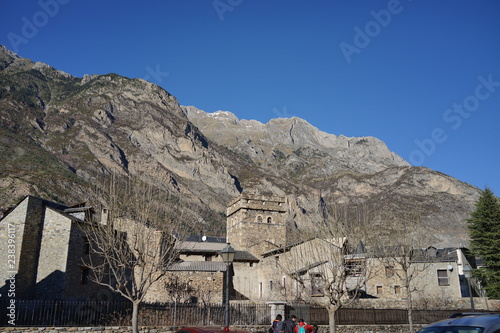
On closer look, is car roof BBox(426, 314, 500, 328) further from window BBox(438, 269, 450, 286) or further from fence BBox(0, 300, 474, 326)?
window BBox(438, 269, 450, 286)

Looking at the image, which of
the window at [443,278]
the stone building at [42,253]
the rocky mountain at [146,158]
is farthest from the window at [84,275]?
the rocky mountain at [146,158]

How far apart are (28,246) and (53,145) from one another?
123076 millimetres

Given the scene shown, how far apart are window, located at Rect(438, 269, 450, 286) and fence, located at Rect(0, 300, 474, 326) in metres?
14.5

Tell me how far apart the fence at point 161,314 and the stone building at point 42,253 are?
24.6ft

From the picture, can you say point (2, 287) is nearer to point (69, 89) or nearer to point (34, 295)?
point (34, 295)

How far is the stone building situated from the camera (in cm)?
2627

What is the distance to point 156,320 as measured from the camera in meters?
21.0

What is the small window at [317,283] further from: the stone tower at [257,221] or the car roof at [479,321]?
the stone tower at [257,221]

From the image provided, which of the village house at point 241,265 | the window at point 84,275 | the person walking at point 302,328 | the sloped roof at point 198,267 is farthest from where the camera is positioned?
the sloped roof at point 198,267

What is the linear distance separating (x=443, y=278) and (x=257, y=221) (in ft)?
74.6

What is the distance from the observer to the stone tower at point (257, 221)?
4931cm

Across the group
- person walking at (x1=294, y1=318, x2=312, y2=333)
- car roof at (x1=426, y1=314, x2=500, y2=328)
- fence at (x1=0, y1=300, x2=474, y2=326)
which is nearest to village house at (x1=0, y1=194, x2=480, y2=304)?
fence at (x1=0, y1=300, x2=474, y2=326)

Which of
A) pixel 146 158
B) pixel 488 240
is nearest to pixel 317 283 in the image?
pixel 488 240

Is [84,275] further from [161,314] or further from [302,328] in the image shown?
[302,328]
